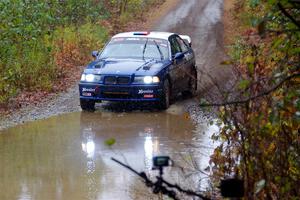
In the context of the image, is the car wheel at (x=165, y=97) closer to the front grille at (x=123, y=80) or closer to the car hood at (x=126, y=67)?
the car hood at (x=126, y=67)

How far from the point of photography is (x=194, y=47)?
26562mm

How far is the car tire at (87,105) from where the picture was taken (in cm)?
1414

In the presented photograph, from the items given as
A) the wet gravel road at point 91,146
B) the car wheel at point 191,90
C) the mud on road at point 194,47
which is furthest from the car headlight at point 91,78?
the car wheel at point 191,90

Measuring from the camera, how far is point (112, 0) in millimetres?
35438

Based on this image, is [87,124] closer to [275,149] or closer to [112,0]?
[275,149]

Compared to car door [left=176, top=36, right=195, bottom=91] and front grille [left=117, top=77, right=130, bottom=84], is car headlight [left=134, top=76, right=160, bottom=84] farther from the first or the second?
car door [left=176, top=36, right=195, bottom=91]

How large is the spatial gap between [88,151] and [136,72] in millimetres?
3669

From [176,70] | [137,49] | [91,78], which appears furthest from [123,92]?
[176,70]

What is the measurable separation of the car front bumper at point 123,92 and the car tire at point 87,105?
0.69 ft

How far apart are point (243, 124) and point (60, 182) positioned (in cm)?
413

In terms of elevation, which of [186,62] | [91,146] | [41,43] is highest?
[41,43]

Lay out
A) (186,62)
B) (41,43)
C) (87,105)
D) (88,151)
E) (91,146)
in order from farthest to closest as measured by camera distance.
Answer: (41,43)
(186,62)
(87,105)
(91,146)
(88,151)

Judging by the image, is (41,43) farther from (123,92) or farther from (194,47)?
(194,47)

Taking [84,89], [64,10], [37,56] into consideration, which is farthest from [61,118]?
[64,10]
